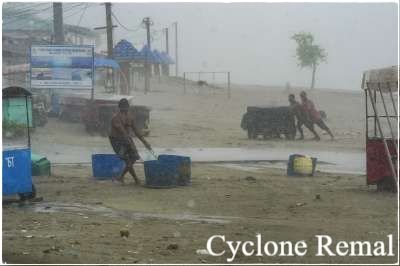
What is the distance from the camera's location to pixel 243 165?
13.0 m

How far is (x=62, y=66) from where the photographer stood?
65.6 feet

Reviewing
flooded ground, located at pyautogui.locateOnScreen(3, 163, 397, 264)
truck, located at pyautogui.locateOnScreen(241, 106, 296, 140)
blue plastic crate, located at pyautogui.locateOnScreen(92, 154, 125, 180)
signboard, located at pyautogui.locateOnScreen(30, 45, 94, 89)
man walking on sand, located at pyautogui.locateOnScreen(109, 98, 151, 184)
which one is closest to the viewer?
flooded ground, located at pyautogui.locateOnScreen(3, 163, 397, 264)

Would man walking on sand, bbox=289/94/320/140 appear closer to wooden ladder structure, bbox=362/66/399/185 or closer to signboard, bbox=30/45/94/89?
signboard, bbox=30/45/94/89

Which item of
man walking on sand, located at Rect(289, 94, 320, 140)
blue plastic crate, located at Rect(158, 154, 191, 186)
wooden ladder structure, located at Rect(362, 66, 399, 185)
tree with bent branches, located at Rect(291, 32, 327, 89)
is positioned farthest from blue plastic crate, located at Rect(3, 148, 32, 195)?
tree with bent branches, located at Rect(291, 32, 327, 89)

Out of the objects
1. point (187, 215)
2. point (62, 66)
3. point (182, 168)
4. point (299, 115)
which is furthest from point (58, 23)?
point (187, 215)

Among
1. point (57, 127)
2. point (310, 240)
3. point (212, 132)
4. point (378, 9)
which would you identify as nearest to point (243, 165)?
point (378, 9)

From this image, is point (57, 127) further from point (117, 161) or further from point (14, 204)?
point (14, 204)

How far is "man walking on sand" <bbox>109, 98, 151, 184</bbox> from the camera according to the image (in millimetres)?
10203

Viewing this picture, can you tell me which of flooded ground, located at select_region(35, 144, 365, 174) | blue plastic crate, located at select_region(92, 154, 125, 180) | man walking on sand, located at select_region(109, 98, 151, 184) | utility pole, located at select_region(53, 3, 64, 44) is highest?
utility pole, located at select_region(53, 3, 64, 44)

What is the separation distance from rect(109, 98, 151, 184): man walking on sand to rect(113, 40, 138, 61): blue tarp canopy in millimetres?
15131

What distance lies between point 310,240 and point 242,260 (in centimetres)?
76

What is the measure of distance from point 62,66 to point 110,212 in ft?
41.9

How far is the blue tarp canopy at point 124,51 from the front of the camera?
25.3 metres

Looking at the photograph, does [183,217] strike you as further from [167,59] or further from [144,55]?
[167,59]
